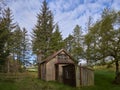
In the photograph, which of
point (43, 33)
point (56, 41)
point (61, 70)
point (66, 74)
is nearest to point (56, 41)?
point (56, 41)

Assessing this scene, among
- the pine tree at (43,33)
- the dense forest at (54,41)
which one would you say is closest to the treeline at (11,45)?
the dense forest at (54,41)

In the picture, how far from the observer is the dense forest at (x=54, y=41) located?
98.4 feet

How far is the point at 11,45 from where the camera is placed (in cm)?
4919

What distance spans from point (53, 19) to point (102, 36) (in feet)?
70.9

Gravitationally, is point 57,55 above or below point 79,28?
below

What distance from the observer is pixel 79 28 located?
55.0 metres

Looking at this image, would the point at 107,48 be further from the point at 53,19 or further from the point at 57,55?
the point at 53,19

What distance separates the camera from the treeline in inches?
1515

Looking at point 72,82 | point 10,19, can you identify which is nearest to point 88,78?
point 72,82

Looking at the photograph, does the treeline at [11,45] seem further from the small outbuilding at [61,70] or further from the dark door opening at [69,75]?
the dark door opening at [69,75]

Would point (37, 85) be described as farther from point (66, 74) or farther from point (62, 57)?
point (62, 57)

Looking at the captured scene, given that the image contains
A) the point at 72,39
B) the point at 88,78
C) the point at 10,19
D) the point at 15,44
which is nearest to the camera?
the point at 88,78

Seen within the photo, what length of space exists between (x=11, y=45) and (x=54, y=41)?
10351 mm

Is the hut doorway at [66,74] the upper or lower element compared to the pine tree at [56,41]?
lower
